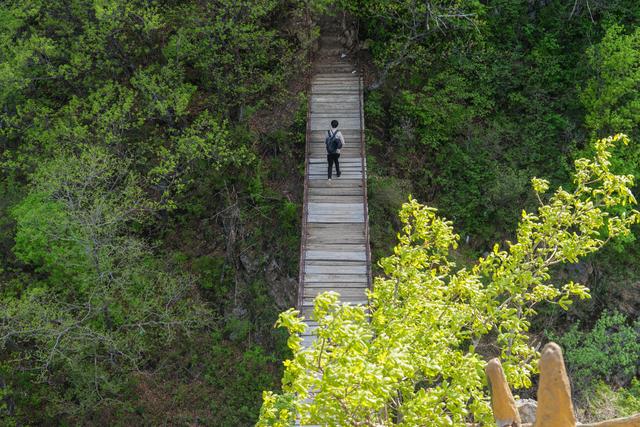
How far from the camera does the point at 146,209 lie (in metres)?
15.4

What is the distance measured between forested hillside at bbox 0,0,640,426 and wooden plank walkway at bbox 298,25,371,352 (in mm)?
588

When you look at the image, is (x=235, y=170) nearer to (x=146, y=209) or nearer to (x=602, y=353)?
(x=146, y=209)

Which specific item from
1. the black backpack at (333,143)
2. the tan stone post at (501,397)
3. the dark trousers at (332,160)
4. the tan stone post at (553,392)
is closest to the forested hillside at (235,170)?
the dark trousers at (332,160)

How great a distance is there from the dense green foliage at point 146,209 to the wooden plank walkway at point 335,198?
0.85 m

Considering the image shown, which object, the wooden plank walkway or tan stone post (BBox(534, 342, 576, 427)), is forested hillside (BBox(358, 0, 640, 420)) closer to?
the wooden plank walkway

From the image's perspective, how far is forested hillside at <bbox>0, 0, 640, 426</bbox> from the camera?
14.9m

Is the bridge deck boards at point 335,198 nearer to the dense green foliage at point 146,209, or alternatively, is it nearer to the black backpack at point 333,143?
the dense green foliage at point 146,209

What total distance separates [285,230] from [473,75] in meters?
7.69

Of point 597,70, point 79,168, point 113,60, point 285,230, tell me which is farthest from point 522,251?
point 113,60

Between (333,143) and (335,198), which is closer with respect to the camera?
(333,143)

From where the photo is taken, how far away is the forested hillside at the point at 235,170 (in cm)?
1495

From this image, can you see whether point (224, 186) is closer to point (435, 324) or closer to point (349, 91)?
point (349, 91)

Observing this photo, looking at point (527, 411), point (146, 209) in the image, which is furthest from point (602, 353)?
point (146, 209)

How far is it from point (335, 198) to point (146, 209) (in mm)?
4929
